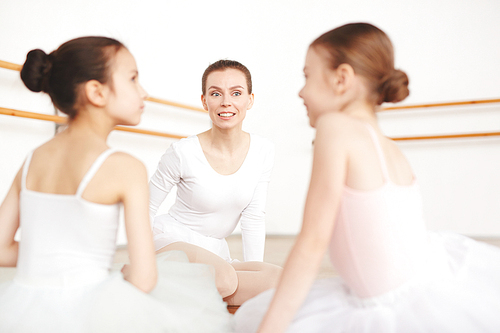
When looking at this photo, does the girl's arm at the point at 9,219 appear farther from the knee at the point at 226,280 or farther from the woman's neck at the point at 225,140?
the woman's neck at the point at 225,140

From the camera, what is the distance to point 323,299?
69 cm

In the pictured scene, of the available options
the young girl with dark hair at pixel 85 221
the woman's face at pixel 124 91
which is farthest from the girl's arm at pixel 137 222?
the woman's face at pixel 124 91

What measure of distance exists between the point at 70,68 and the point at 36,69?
6 centimetres

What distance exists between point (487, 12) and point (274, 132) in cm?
167

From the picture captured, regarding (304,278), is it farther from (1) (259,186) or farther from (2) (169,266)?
(1) (259,186)

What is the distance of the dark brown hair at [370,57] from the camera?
702 mm

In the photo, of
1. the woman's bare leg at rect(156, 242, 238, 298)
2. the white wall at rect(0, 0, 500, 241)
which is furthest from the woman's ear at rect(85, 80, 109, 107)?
the white wall at rect(0, 0, 500, 241)

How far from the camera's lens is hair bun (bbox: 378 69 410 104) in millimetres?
702

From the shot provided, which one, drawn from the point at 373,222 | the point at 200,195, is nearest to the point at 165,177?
the point at 200,195

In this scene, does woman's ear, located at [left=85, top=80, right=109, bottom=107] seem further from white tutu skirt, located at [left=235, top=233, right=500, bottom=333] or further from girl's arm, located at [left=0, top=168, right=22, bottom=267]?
white tutu skirt, located at [left=235, top=233, right=500, bottom=333]

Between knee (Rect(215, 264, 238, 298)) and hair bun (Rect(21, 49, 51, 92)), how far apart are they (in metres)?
0.62

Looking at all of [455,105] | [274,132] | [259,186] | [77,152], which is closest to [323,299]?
[77,152]

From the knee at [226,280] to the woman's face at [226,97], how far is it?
0.51 meters

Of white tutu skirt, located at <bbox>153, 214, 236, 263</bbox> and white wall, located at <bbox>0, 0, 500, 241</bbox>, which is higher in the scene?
white wall, located at <bbox>0, 0, 500, 241</bbox>
